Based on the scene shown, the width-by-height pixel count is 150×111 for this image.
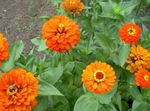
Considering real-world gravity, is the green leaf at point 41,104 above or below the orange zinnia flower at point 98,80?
below

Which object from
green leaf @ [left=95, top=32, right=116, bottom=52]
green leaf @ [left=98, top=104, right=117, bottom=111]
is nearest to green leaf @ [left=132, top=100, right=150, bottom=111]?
green leaf @ [left=98, top=104, right=117, bottom=111]

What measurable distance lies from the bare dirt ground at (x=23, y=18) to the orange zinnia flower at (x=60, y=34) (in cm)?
156

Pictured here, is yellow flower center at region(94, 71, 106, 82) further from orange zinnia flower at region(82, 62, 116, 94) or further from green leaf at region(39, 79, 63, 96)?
green leaf at region(39, 79, 63, 96)

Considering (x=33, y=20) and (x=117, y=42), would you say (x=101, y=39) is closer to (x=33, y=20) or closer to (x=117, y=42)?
(x=117, y=42)

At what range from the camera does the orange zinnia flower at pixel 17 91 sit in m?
1.20

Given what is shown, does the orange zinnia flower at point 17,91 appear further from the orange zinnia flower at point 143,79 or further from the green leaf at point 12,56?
the orange zinnia flower at point 143,79

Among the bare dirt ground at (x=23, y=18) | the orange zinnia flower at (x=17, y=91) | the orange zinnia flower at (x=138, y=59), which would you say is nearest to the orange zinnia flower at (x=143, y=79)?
the orange zinnia flower at (x=138, y=59)

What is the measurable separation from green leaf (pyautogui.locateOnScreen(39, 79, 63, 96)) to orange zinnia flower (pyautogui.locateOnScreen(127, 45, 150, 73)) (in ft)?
1.12

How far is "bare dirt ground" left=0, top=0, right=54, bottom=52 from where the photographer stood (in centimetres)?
304

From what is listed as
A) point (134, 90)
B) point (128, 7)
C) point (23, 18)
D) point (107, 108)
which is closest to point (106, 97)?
point (107, 108)

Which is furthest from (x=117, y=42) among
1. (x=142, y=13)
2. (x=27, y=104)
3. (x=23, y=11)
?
(x=23, y=11)

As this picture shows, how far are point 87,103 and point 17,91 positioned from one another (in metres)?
0.32

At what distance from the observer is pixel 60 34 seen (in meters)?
1.37

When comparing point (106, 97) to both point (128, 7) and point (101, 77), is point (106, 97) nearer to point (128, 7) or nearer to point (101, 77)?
point (101, 77)
